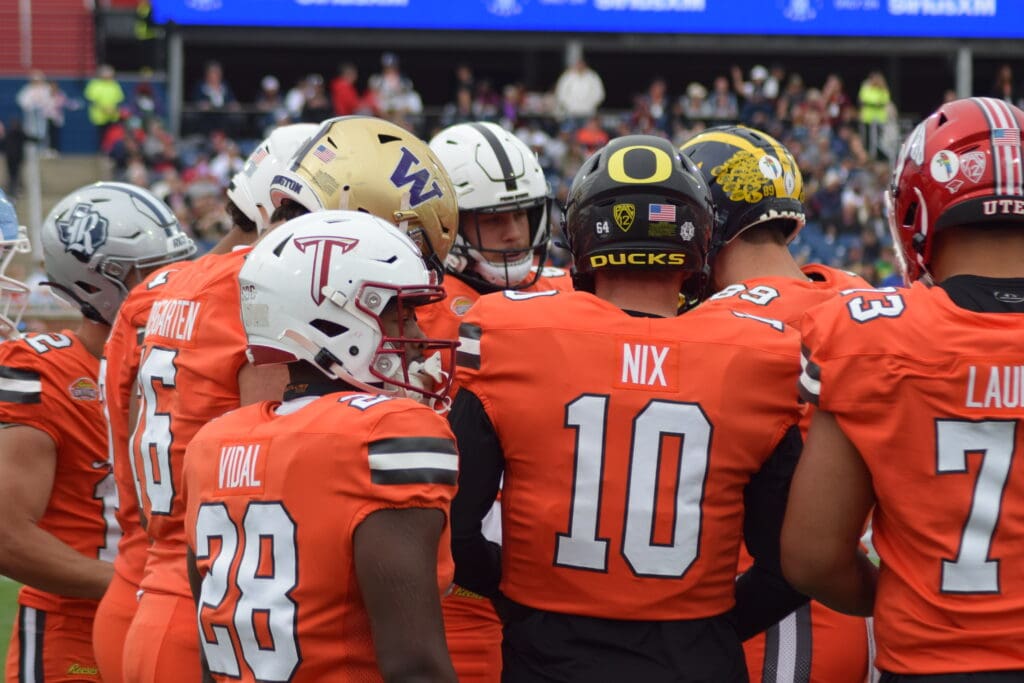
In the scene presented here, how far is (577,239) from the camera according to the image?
3184mm

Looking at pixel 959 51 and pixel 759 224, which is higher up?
pixel 959 51

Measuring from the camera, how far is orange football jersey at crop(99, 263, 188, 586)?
3.80 meters

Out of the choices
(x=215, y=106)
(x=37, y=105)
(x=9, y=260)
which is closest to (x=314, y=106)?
(x=215, y=106)

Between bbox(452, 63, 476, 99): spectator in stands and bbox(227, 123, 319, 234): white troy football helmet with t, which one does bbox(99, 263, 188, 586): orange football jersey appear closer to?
bbox(227, 123, 319, 234): white troy football helmet with t

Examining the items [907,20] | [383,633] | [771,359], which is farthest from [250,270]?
[907,20]

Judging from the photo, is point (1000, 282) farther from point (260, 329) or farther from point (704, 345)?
point (260, 329)

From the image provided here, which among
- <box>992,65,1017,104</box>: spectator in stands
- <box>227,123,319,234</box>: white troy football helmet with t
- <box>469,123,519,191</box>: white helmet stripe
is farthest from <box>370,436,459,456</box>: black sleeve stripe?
<box>992,65,1017,104</box>: spectator in stands

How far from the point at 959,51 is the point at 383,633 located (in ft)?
80.4

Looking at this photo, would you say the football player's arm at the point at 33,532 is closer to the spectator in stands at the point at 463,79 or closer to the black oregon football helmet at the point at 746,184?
the black oregon football helmet at the point at 746,184

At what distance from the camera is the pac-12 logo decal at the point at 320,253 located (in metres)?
2.83

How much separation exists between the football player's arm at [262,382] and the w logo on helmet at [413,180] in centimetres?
66

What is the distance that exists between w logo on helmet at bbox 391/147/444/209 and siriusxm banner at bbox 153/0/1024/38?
20325 mm

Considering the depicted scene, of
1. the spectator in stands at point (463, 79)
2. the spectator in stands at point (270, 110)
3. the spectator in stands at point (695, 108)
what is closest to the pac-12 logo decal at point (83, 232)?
the spectator in stands at point (270, 110)

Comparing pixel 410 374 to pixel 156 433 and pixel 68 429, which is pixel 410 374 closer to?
pixel 156 433
